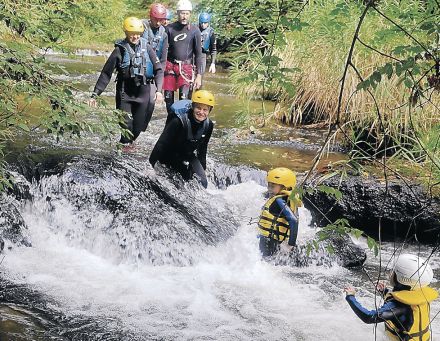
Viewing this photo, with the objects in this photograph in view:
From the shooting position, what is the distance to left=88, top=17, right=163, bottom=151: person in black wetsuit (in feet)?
21.6

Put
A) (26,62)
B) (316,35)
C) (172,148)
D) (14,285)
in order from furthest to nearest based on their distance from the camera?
(316,35), (172,148), (14,285), (26,62)

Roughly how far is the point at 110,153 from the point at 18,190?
52.7 inches

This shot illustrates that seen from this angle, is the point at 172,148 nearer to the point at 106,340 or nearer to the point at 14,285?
the point at 14,285

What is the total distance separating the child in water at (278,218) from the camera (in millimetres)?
5562

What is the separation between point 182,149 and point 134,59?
1.15 m

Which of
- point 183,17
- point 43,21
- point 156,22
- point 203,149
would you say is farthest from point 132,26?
point 43,21

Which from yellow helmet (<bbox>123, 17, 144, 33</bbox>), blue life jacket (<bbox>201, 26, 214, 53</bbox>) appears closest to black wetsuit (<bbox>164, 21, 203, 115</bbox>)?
blue life jacket (<bbox>201, 26, 214, 53</bbox>)

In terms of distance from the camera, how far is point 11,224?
5.66m

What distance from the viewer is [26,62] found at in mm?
3699

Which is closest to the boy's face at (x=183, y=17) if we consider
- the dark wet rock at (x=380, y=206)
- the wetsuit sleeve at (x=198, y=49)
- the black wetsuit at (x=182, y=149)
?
the wetsuit sleeve at (x=198, y=49)

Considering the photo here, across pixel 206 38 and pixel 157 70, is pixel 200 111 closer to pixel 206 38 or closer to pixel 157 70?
pixel 157 70

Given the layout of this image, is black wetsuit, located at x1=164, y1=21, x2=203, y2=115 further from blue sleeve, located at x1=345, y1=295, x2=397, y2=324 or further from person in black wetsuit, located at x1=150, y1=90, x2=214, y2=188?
blue sleeve, located at x1=345, y1=295, x2=397, y2=324

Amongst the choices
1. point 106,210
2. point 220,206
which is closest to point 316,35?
point 220,206

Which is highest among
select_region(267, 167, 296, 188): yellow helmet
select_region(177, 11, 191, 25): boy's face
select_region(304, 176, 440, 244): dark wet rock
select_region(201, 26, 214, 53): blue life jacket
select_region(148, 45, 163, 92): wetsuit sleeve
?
select_region(177, 11, 191, 25): boy's face
